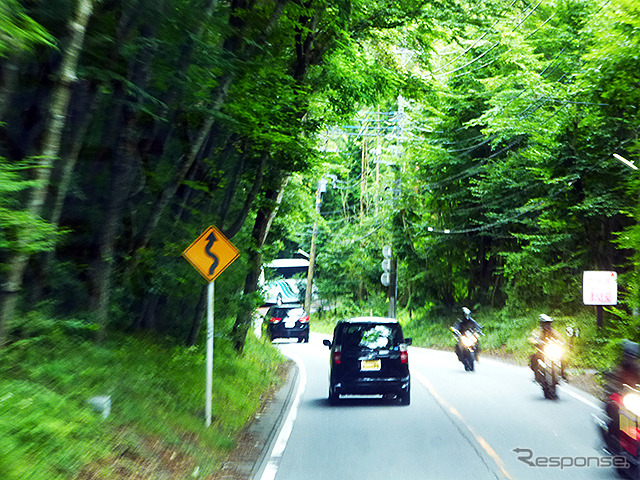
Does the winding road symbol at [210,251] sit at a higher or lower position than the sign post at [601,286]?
lower

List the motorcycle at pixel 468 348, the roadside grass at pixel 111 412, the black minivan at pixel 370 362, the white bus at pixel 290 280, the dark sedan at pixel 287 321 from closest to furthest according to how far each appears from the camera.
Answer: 1. the roadside grass at pixel 111 412
2. the black minivan at pixel 370 362
3. the motorcycle at pixel 468 348
4. the dark sedan at pixel 287 321
5. the white bus at pixel 290 280

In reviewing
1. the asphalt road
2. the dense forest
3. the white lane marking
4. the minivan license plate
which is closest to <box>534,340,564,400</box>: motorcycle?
the asphalt road

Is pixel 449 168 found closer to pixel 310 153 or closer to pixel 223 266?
pixel 310 153

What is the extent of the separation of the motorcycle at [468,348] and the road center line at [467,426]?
1930 mm

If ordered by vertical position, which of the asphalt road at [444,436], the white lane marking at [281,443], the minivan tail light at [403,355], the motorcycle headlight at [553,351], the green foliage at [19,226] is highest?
the green foliage at [19,226]

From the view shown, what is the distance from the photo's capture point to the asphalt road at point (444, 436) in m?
8.50

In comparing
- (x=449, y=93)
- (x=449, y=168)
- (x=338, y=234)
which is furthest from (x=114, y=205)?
(x=338, y=234)

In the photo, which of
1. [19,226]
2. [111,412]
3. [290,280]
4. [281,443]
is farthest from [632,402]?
[290,280]

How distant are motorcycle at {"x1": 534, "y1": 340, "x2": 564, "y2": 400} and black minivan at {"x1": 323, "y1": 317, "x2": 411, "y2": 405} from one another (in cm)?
288

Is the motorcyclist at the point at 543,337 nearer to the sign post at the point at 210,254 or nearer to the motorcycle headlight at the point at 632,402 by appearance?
the sign post at the point at 210,254

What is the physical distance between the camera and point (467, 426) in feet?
38.2

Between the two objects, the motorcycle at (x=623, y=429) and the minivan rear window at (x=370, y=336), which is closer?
the motorcycle at (x=623, y=429)

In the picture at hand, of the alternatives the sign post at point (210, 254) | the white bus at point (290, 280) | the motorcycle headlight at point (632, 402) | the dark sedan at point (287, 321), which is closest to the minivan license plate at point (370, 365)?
the sign post at point (210, 254)

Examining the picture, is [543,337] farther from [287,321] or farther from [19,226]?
[287,321]
